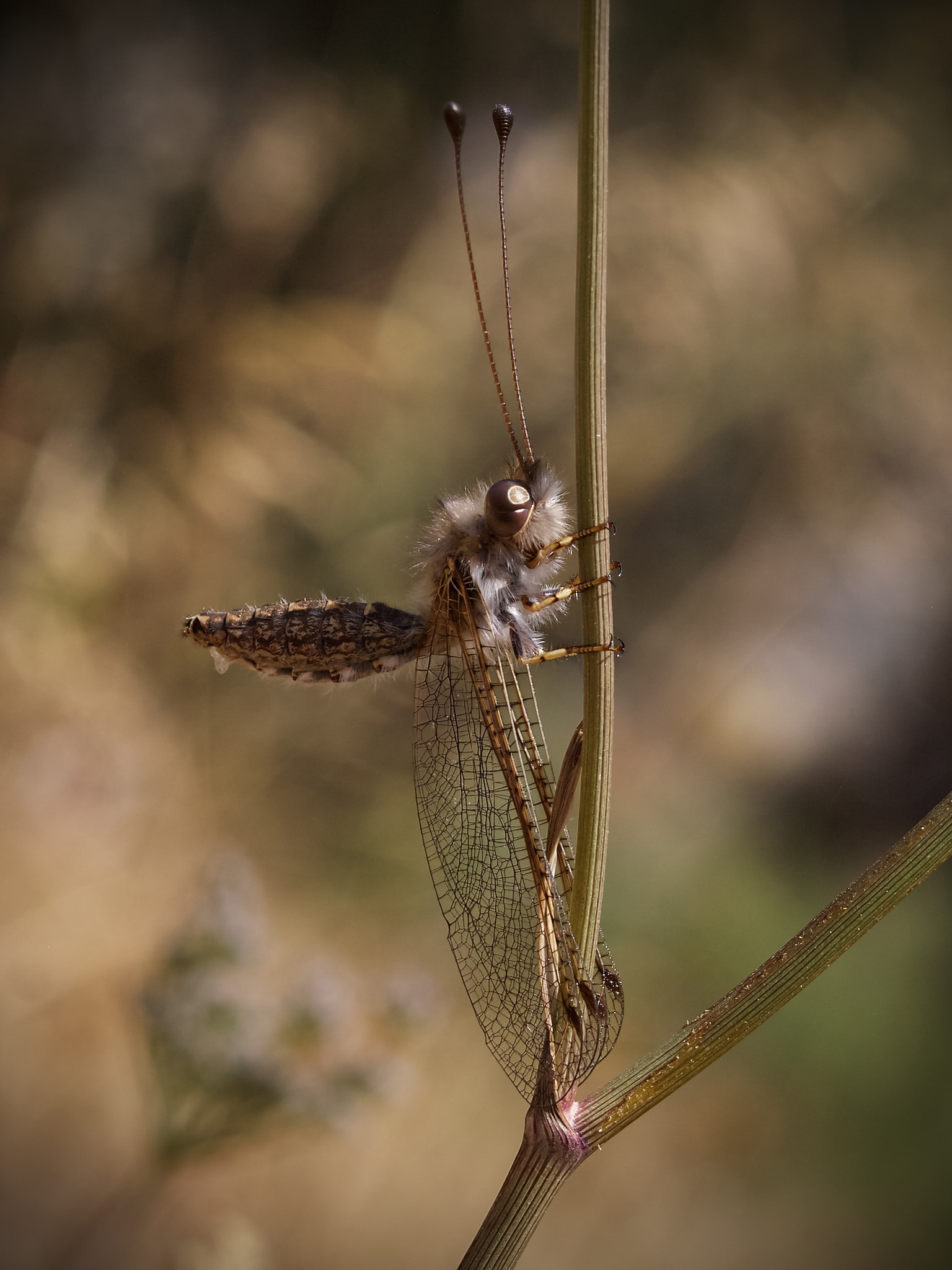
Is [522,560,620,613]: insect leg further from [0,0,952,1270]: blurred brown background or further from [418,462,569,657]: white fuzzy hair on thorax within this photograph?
[0,0,952,1270]: blurred brown background

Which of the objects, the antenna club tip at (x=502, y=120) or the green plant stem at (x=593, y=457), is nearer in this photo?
the green plant stem at (x=593, y=457)

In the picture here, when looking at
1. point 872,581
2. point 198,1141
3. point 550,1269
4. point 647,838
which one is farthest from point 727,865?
point 198,1141

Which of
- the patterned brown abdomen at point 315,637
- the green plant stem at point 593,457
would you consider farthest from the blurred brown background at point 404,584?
the green plant stem at point 593,457

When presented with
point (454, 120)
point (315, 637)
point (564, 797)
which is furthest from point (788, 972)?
point (454, 120)

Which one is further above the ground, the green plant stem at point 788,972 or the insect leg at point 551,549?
the insect leg at point 551,549

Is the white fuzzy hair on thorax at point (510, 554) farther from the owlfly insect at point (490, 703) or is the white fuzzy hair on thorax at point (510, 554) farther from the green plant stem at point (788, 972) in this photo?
the green plant stem at point (788, 972)

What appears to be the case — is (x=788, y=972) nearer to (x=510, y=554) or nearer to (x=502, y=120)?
(x=510, y=554)

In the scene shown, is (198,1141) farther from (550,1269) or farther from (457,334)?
(457,334)

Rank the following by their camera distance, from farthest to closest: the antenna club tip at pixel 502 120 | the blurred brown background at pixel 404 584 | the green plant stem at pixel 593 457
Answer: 1. the blurred brown background at pixel 404 584
2. the antenna club tip at pixel 502 120
3. the green plant stem at pixel 593 457
